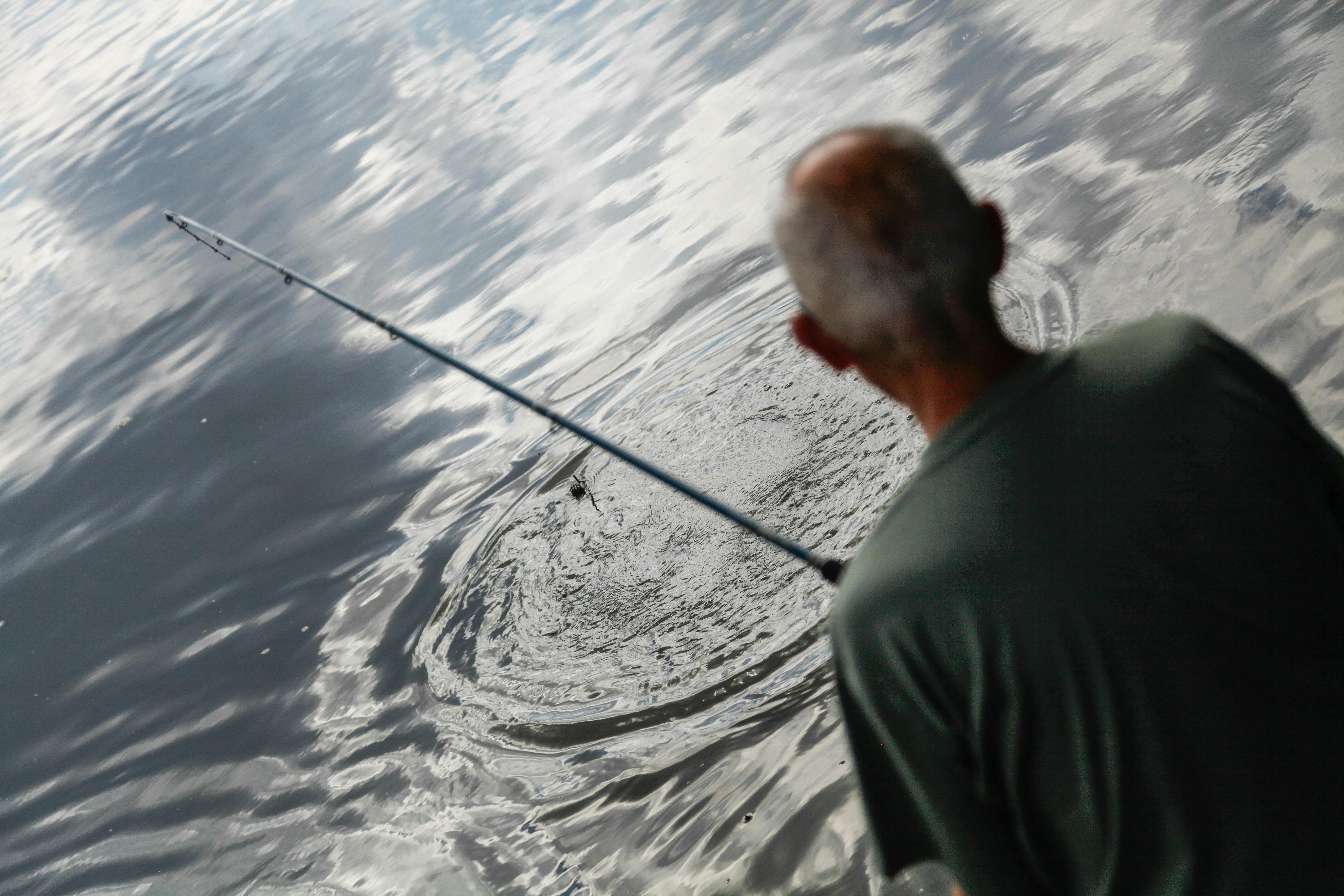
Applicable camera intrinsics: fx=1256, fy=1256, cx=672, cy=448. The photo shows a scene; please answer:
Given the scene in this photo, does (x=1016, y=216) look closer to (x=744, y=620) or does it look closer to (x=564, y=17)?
(x=744, y=620)

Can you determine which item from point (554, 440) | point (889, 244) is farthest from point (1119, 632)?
point (554, 440)

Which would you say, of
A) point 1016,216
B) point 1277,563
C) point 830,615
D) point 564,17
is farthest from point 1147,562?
point 564,17

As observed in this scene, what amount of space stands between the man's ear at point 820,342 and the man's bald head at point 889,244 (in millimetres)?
51

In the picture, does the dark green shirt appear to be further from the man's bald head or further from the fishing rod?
the fishing rod

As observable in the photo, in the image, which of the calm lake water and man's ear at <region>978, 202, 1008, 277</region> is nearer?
man's ear at <region>978, 202, 1008, 277</region>

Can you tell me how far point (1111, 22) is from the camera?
688 cm

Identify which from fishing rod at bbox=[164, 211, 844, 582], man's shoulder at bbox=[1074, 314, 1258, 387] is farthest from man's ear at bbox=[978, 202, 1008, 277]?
fishing rod at bbox=[164, 211, 844, 582]

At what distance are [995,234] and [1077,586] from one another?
1.42 ft

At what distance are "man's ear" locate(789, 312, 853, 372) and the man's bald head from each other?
5 centimetres

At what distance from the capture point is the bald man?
1.24 m

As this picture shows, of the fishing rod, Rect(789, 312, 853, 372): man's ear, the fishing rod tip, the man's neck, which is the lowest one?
the fishing rod tip

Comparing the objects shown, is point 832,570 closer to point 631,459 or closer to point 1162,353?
point 631,459

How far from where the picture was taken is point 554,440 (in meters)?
5.51

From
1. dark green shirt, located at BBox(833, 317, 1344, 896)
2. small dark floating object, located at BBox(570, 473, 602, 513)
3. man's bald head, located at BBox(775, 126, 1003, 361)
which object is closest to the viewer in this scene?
dark green shirt, located at BBox(833, 317, 1344, 896)
